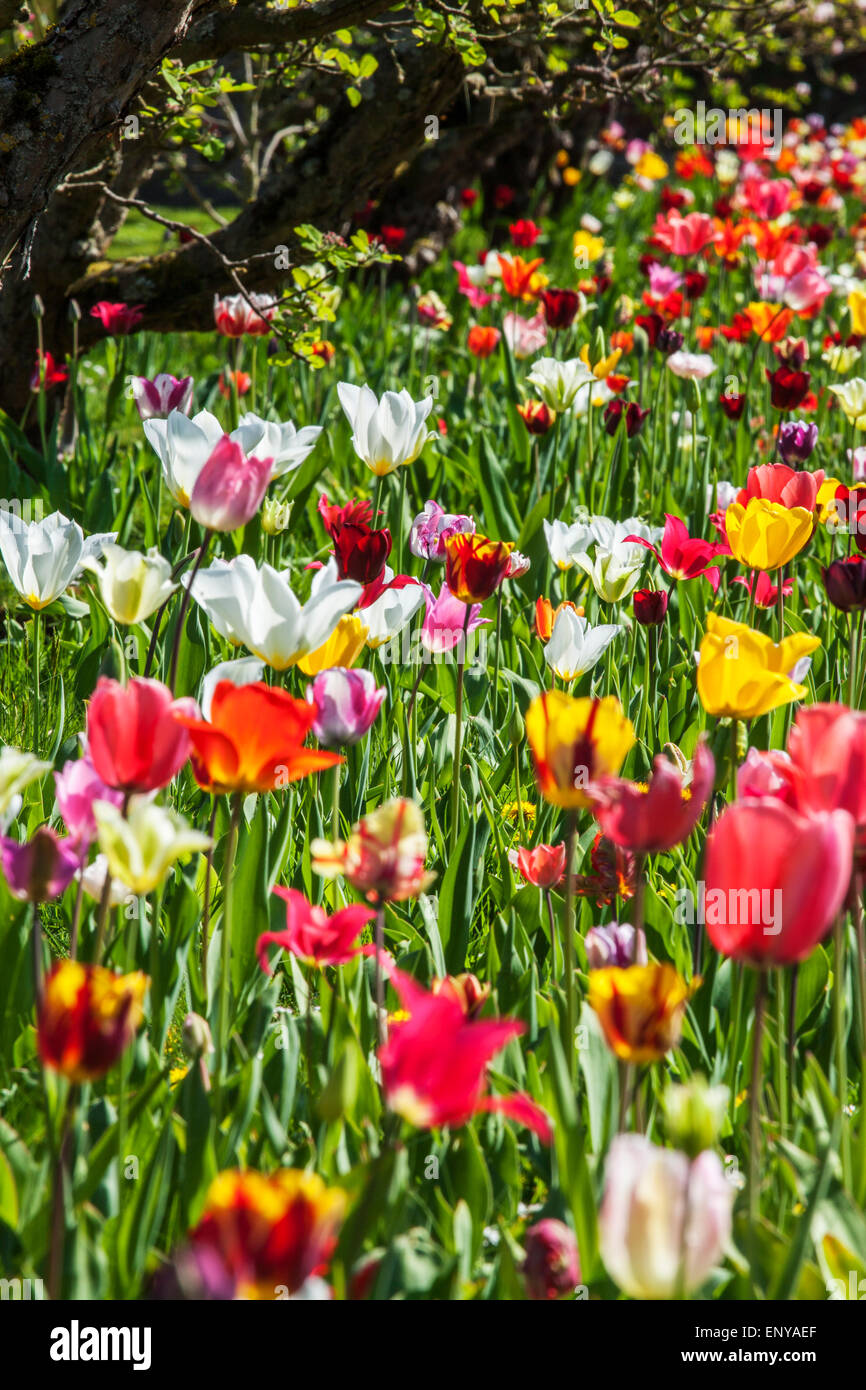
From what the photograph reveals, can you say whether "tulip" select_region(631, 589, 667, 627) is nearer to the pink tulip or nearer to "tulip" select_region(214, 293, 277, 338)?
the pink tulip

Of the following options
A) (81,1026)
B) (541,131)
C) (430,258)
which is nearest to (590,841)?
(81,1026)

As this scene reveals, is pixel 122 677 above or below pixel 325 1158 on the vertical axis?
above

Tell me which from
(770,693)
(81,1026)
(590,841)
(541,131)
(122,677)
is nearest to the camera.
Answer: (81,1026)

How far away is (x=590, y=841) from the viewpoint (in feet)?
5.90

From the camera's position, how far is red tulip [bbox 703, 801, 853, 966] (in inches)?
33.1

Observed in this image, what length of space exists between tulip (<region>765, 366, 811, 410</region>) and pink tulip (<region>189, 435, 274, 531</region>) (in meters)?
1.79

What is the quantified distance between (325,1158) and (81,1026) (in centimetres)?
33

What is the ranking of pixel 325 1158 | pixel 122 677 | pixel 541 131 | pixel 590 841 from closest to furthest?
pixel 325 1158, pixel 122 677, pixel 590 841, pixel 541 131

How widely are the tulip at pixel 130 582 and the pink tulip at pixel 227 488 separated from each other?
82 mm

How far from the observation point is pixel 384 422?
6.56ft

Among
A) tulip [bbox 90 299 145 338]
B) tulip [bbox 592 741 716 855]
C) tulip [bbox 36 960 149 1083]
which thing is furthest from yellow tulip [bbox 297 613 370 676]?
tulip [bbox 90 299 145 338]
